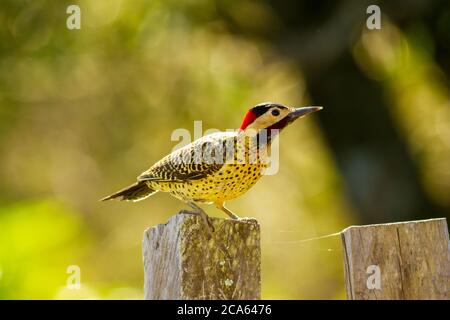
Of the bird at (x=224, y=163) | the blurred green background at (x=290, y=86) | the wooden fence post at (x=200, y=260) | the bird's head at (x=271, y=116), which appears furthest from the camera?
the blurred green background at (x=290, y=86)

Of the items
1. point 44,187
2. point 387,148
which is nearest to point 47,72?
point 44,187

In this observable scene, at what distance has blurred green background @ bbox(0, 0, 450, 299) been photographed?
26.7 ft

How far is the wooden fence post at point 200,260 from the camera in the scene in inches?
102

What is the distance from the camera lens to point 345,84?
837 centimetres

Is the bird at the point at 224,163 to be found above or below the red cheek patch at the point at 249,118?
below

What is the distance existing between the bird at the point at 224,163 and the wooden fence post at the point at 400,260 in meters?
1.28

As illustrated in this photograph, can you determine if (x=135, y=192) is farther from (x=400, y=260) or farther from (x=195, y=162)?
(x=400, y=260)

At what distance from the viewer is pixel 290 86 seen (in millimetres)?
9094

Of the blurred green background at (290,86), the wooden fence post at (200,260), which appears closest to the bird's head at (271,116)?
the wooden fence post at (200,260)

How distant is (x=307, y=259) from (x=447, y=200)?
2501mm

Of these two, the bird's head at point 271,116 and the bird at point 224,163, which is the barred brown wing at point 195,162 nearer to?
the bird at point 224,163

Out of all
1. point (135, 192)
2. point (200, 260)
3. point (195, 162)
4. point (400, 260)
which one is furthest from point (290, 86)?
point (200, 260)

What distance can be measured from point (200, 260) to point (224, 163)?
1331mm
